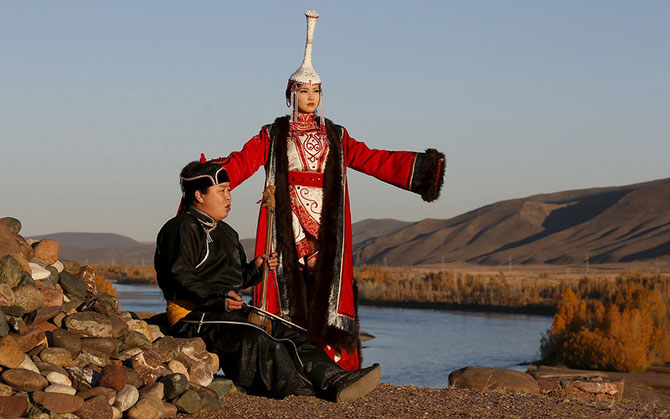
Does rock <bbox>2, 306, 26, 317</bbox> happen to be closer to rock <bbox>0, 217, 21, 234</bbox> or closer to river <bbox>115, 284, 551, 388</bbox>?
rock <bbox>0, 217, 21, 234</bbox>

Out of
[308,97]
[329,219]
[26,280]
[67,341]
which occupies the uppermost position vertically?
[308,97]

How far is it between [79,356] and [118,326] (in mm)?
376

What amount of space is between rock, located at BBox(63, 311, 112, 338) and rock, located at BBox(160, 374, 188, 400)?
0.55 m

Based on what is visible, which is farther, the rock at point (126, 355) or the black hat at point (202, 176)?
the black hat at point (202, 176)

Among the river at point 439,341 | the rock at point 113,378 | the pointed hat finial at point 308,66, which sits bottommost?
the river at point 439,341

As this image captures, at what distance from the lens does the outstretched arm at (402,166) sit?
7.61 meters

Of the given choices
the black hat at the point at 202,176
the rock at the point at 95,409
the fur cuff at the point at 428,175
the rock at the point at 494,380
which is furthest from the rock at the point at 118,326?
the rock at the point at 494,380

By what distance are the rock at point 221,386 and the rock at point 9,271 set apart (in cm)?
145

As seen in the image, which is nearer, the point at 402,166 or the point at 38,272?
the point at 38,272

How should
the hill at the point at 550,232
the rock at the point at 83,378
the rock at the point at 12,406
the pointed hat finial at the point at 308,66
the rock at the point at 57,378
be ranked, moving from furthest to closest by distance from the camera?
the hill at the point at 550,232
the pointed hat finial at the point at 308,66
the rock at the point at 83,378
the rock at the point at 57,378
the rock at the point at 12,406

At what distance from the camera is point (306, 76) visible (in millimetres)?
7570

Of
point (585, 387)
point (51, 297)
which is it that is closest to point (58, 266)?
point (51, 297)

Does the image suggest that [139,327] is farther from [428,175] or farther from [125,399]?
[428,175]

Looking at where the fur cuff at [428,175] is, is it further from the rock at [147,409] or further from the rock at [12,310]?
the rock at [12,310]
